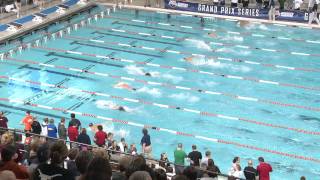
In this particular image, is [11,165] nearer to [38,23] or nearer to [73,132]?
[73,132]

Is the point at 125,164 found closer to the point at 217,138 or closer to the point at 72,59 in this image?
the point at 217,138

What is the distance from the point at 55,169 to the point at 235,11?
19.0m

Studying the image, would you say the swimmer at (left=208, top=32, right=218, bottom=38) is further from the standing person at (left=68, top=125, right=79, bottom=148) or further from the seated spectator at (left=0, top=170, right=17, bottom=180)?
the seated spectator at (left=0, top=170, right=17, bottom=180)

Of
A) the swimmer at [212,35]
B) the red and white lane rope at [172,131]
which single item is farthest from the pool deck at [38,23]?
Answer: the swimmer at [212,35]

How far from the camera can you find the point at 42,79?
16047 millimetres

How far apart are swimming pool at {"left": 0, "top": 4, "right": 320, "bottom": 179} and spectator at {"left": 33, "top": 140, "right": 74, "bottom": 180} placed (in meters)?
7.05

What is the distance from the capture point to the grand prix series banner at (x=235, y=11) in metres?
21.8

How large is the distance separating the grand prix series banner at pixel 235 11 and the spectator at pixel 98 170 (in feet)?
61.7

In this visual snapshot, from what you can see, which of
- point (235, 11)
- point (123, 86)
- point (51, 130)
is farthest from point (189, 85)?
point (235, 11)

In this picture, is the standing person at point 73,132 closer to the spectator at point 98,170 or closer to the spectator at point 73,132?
the spectator at point 73,132

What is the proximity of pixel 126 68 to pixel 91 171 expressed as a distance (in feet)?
42.4

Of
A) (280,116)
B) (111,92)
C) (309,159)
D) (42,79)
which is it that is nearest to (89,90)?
(111,92)

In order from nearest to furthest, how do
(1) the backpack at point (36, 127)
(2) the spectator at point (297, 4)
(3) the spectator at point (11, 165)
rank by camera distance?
1. (3) the spectator at point (11, 165)
2. (1) the backpack at point (36, 127)
3. (2) the spectator at point (297, 4)

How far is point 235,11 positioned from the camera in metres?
22.7
